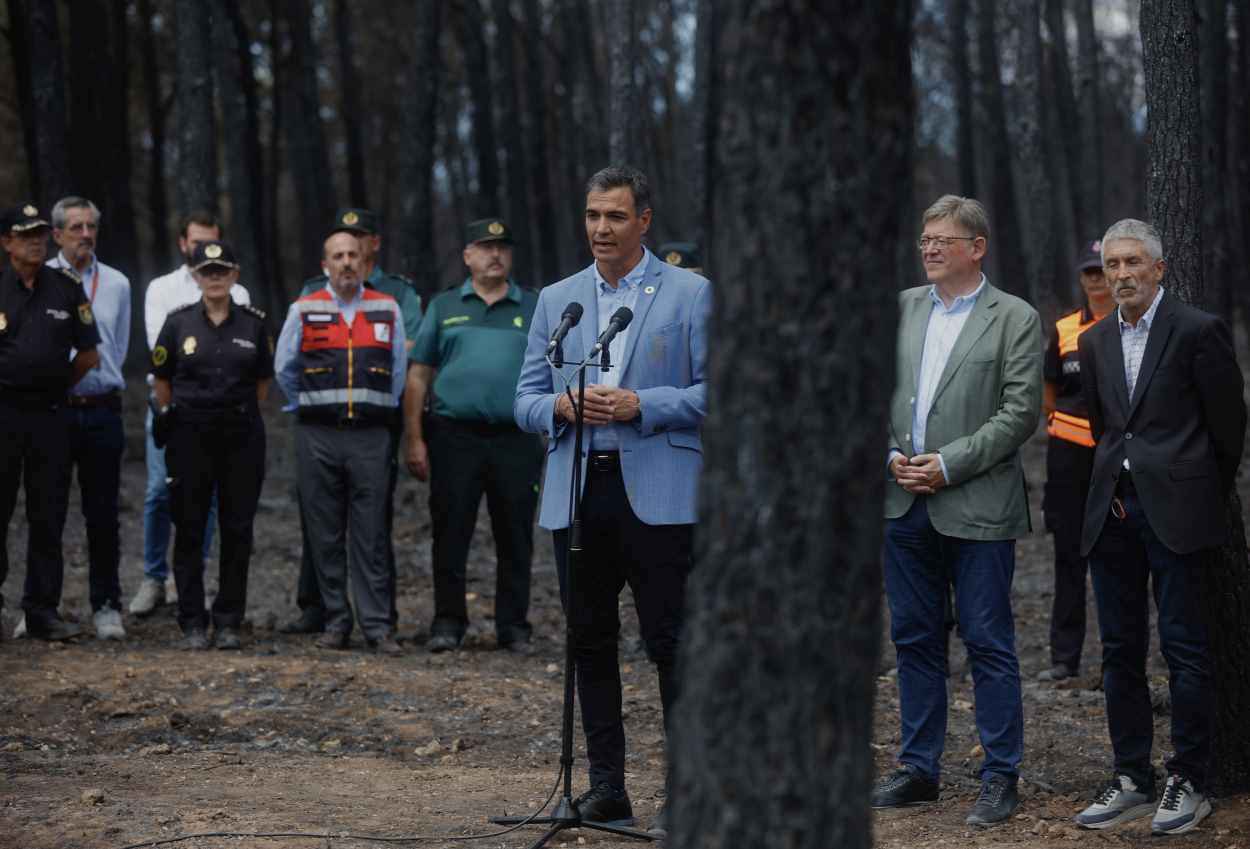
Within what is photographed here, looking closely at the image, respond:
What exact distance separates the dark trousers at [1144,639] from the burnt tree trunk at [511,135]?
21.0 metres

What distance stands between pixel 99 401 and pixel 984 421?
5544 millimetres

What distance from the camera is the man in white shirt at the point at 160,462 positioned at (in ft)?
31.8

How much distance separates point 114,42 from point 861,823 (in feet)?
83.0

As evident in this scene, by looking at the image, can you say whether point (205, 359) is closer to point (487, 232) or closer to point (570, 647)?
point (487, 232)

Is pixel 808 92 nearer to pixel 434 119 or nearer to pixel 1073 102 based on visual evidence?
pixel 434 119

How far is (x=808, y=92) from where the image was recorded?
10.2 ft

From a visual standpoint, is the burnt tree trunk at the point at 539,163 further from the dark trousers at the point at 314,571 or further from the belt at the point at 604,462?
the belt at the point at 604,462

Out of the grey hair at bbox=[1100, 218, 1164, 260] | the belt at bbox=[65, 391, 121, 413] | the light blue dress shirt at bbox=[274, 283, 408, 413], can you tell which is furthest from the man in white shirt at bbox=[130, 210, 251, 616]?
the grey hair at bbox=[1100, 218, 1164, 260]

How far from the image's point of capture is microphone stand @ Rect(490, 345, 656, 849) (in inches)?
210

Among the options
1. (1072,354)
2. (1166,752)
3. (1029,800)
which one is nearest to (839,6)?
(1029,800)

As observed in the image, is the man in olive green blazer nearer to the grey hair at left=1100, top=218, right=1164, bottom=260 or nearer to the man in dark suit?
the man in dark suit

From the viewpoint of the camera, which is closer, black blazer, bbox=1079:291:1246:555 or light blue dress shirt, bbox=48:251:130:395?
black blazer, bbox=1079:291:1246:555

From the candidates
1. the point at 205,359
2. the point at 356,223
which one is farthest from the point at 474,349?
the point at 205,359

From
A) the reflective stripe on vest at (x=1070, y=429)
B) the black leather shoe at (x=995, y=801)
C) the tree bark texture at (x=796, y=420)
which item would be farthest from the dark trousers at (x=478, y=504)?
the tree bark texture at (x=796, y=420)
